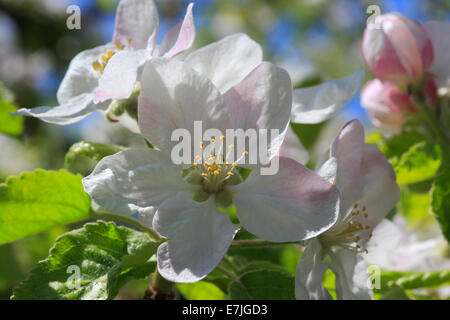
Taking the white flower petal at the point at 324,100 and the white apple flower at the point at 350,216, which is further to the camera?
the white flower petal at the point at 324,100

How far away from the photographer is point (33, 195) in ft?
3.06

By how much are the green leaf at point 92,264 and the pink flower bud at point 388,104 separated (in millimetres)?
825

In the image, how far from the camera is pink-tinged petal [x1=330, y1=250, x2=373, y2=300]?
898 mm

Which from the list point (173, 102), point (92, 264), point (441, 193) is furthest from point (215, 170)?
point (441, 193)

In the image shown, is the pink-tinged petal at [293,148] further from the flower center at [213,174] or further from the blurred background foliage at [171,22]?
the blurred background foliage at [171,22]

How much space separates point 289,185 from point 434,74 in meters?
0.76

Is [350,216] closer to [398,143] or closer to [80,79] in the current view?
[398,143]

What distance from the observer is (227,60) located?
0.92 m

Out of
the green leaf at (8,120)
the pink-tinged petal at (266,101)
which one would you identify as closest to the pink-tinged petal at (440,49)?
the pink-tinged petal at (266,101)

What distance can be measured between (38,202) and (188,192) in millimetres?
278

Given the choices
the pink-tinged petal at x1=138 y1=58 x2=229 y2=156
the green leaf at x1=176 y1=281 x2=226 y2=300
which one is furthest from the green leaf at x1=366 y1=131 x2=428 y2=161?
the pink-tinged petal at x1=138 y1=58 x2=229 y2=156

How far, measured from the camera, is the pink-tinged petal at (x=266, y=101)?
82cm

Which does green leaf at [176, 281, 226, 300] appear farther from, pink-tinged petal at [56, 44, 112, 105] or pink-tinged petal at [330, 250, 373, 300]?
pink-tinged petal at [56, 44, 112, 105]
